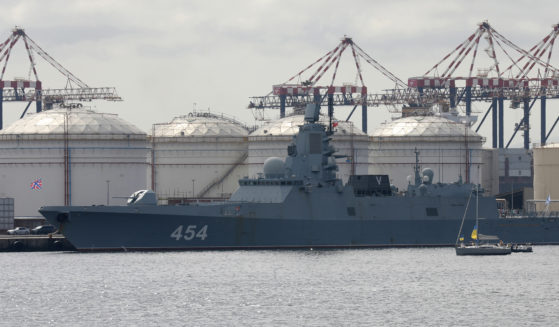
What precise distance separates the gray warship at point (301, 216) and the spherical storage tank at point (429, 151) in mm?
21513

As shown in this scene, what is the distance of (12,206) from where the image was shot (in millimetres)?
85375

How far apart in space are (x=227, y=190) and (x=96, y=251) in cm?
3025

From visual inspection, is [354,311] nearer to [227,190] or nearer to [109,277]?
[109,277]

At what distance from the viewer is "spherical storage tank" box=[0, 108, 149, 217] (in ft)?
292

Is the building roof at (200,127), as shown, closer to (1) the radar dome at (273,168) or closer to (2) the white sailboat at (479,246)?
(1) the radar dome at (273,168)

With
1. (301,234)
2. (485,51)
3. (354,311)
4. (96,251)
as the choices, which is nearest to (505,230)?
(301,234)

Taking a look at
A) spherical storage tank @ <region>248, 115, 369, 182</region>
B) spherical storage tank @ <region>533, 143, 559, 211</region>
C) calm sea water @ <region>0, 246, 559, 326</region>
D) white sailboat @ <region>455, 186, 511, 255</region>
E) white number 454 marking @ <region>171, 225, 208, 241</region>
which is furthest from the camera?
spherical storage tank @ <region>248, 115, 369, 182</region>

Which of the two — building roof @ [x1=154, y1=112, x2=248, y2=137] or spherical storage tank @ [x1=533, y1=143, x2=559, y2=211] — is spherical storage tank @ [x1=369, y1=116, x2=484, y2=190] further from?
building roof @ [x1=154, y1=112, x2=248, y2=137]

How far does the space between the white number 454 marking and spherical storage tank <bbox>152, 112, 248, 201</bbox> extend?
28152 millimetres

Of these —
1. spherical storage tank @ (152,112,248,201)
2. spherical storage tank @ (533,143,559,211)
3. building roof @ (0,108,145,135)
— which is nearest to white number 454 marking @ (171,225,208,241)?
building roof @ (0,108,145,135)

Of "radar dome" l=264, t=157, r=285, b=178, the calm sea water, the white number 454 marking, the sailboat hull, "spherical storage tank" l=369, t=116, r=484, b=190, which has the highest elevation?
"spherical storage tank" l=369, t=116, r=484, b=190

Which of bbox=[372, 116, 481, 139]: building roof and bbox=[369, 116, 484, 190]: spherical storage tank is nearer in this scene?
bbox=[369, 116, 484, 190]: spherical storage tank

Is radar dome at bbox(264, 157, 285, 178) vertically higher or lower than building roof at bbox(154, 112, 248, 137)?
lower

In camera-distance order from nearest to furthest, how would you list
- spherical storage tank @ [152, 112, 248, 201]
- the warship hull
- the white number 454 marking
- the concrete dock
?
1. the warship hull
2. the white number 454 marking
3. the concrete dock
4. spherical storage tank @ [152, 112, 248, 201]
